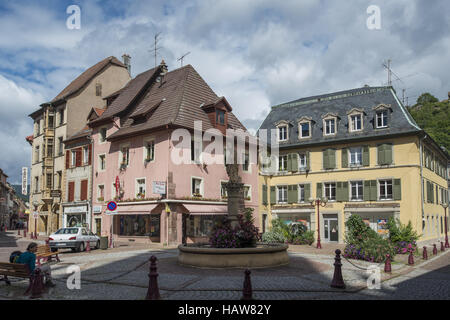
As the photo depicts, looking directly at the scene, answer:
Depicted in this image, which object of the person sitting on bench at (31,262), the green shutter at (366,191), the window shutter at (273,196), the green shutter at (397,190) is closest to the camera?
the person sitting on bench at (31,262)

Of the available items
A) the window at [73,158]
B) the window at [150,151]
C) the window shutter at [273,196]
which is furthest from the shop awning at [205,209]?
the window at [73,158]

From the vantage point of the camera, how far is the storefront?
34.8m

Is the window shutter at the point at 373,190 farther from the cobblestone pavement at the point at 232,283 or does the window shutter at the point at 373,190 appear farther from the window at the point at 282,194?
the cobblestone pavement at the point at 232,283

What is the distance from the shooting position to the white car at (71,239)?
69.4 ft

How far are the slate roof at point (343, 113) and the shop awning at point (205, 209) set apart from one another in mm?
10082

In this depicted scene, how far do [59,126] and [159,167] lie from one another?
51.9 ft

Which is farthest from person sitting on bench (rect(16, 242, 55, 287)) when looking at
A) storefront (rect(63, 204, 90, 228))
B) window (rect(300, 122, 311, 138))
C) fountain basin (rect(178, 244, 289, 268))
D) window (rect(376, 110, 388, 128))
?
window (rect(300, 122, 311, 138))

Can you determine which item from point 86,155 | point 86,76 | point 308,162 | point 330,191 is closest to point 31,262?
point 86,155

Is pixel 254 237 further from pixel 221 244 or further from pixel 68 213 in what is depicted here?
pixel 68 213

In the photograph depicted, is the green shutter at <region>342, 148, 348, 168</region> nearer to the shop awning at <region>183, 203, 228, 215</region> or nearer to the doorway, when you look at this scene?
the doorway

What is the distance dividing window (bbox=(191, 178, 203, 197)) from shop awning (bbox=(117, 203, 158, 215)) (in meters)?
2.90

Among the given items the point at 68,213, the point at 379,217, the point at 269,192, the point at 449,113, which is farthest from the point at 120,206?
the point at 449,113

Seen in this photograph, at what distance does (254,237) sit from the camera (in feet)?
51.9

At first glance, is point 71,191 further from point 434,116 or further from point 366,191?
point 434,116
